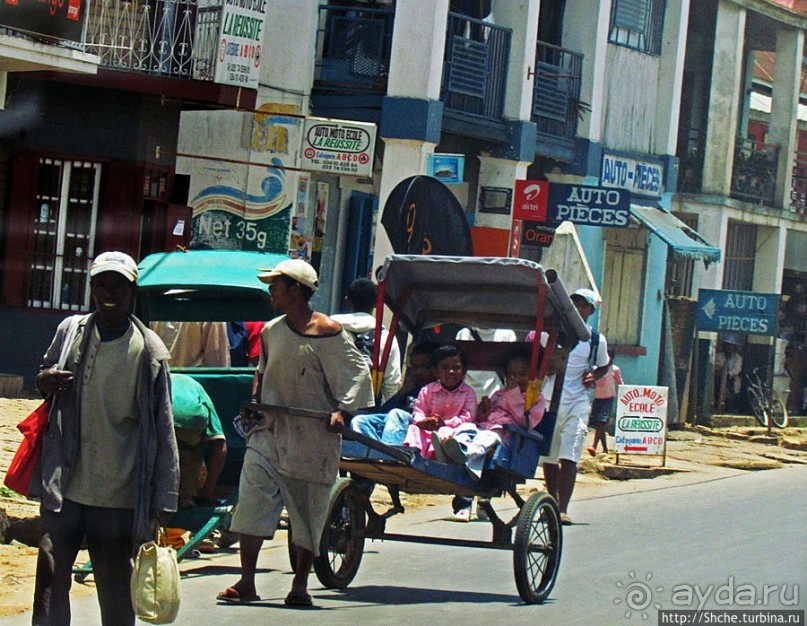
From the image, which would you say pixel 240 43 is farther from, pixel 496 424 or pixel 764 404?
pixel 764 404

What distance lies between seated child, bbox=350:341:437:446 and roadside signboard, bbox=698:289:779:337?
48.0 feet

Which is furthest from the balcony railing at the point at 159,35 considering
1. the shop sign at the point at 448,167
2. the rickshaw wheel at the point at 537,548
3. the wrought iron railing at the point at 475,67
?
the rickshaw wheel at the point at 537,548

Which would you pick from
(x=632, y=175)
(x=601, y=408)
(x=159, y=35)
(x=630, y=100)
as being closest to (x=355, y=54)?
(x=159, y=35)

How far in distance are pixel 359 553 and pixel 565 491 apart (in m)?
3.29

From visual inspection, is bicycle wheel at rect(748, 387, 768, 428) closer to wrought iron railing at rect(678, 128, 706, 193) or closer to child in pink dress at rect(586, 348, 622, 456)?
wrought iron railing at rect(678, 128, 706, 193)

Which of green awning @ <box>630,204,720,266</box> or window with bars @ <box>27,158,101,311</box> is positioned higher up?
green awning @ <box>630,204,720,266</box>

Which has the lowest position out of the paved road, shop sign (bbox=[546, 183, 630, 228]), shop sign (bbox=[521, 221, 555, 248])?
the paved road

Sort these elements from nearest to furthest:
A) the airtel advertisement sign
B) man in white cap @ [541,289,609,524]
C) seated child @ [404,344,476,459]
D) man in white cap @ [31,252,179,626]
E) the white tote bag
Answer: the white tote bag, man in white cap @ [31,252,179,626], seated child @ [404,344,476,459], man in white cap @ [541,289,609,524], the airtel advertisement sign

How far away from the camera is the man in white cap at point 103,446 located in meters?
5.96

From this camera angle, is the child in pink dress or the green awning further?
the green awning

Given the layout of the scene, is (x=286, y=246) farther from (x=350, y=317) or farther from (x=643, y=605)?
(x=643, y=605)

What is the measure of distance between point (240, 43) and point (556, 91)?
257 inches

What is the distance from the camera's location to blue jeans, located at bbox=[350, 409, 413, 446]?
8766mm

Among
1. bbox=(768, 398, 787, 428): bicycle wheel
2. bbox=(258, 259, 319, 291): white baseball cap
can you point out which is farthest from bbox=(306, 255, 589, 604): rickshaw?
bbox=(768, 398, 787, 428): bicycle wheel
